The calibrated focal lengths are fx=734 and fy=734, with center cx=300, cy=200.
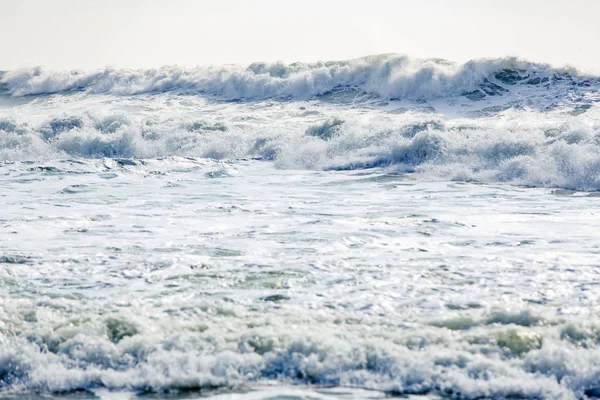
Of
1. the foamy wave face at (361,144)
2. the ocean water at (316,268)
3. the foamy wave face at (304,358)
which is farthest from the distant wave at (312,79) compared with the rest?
the foamy wave face at (304,358)

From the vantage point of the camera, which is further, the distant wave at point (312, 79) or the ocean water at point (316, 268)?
the distant wave at point (312, 79)

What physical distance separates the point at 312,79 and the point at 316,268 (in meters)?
20.7

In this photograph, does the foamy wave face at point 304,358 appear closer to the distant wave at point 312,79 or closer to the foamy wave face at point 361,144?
the foamy wave face at point 361,144

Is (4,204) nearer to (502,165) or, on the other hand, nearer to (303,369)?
(303,369)

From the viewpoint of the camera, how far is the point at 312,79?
26.2 m

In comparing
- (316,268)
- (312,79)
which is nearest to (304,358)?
(316,268)

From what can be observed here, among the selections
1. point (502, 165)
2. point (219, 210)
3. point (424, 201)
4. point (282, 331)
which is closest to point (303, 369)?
point (282, 331)

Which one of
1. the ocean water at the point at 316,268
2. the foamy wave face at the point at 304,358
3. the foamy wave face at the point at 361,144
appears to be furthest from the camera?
the foamy wave face at the point at 361,144

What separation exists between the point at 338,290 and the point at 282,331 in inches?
44.7

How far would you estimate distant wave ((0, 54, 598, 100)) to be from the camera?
920 inches

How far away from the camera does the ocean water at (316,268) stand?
3871 millimetres

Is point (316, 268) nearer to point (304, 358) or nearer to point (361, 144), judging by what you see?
point (304, 358)

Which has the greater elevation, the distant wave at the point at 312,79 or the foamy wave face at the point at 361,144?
the distant wave at the point at 312,79

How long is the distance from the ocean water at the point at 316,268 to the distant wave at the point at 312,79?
7135mm
